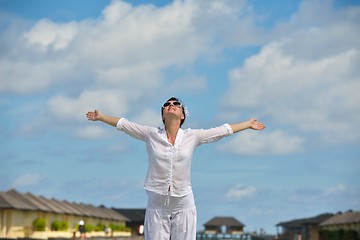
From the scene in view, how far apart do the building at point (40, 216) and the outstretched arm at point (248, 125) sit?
41.1 m

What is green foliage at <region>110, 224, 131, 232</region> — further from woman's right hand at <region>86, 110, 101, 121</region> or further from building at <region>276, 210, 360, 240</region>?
woman's right hand at <region>86, 110, 101, 121</region>

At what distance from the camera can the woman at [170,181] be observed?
6367 millimetres

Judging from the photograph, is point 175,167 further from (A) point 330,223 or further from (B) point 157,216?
(A) point 330,223

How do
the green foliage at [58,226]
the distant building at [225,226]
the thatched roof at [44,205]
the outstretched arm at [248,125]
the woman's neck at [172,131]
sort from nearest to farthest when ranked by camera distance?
1. the woman's neck at [172,131]
2. the outstretched arm at [248,125]
3. the thatched roof at [44,205]
4. the green foliage at [58,226]
5. the distant building at [225,226]

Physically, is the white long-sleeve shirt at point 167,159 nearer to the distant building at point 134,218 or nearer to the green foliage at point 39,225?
the green foliage at point 39,225

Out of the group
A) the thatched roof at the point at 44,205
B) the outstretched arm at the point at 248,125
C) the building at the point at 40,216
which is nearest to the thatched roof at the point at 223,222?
the thatched roof at the point at 44,205

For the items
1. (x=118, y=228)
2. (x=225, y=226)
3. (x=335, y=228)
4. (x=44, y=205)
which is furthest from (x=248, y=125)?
(x=225, y=226)

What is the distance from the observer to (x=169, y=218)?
6.43m

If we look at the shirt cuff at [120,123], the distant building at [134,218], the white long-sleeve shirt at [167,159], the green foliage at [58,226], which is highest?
the distant building at [134,218]

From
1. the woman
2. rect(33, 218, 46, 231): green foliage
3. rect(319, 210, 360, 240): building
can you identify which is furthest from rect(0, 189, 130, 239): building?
the woman

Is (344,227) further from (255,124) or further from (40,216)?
(255,124)

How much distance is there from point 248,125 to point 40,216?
2358 inches

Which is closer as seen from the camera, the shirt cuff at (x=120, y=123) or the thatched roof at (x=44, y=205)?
the shirt cuff at (x=120, y=123)

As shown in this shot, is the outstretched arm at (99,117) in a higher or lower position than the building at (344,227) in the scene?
lower
